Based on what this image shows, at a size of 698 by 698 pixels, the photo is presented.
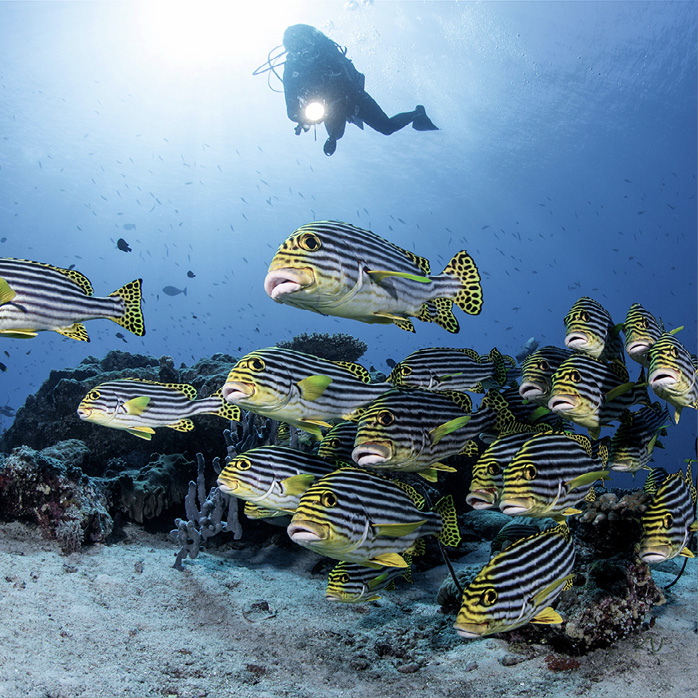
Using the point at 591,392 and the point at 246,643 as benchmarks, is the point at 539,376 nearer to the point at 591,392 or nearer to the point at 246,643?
the point at 591,392

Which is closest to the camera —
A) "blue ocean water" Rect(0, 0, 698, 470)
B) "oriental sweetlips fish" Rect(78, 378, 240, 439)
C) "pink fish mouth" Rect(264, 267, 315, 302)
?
"pink fish mouth" Rect(264, 267, 315, 302)

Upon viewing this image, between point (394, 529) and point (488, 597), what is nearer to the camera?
point (488, 597)

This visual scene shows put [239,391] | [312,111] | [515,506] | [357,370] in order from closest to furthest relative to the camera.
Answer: [515,506] < [239,391] < [357,370] < [312,111]

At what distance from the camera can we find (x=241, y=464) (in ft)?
11.0

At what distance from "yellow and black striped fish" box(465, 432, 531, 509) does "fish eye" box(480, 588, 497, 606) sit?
628 millimetres

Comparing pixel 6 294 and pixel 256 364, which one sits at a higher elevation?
pixel 6 294

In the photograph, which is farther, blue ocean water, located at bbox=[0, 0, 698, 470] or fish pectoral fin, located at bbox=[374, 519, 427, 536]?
blue ocean water, located at bbox=[0, 0, 698, 470]

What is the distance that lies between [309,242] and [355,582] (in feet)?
10.3

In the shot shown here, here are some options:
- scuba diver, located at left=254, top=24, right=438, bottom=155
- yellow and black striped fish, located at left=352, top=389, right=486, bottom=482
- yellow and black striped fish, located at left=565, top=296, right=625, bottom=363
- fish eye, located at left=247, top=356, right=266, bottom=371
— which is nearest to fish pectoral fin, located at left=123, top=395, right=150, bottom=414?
fish eye, located at left=247, top=356, right=266, bottom=371

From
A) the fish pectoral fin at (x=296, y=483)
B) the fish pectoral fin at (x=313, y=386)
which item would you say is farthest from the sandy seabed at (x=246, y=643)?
the fish pectoral fin at (x=313, y=386)

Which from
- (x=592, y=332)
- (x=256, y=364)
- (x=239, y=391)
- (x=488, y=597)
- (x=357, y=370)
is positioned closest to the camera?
(x=488, y=597)

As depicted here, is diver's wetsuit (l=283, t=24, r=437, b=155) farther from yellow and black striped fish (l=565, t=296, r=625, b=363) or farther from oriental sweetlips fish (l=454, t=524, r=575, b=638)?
oriental sweetlips fish (l=454, t=524, r=575, b=638)

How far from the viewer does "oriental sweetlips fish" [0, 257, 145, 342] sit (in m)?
3.23

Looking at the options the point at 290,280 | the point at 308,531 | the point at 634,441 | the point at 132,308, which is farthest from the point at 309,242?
the point at 634,441
